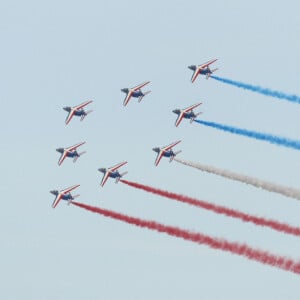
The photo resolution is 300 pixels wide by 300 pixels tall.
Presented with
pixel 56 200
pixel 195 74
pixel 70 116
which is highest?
pixel 195 74

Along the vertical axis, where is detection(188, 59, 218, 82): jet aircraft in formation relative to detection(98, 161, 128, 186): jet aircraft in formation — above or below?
above

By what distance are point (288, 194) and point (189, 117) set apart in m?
44.3

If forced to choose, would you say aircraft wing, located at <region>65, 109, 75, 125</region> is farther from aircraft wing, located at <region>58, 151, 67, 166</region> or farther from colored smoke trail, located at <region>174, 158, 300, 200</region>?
colored smoke trail, located at <region>174, 158, 300, 200</region>

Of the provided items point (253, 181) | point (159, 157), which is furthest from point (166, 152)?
point (253, 181)

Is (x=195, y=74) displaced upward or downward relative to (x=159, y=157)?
upward

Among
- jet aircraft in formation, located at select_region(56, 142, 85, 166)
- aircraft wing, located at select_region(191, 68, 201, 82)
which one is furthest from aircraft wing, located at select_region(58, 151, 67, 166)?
aircraft wing, located at select_region(191, 68, 201, 82)

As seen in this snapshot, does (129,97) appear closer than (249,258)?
A: No

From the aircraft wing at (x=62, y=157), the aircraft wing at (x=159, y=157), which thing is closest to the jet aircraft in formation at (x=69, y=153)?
the aircraft wing at (x=62, y=157)

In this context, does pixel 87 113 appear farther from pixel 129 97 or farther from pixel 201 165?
pixel 201 165

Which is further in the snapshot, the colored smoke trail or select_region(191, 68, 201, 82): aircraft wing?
select_region(191, 68, 201, 82): aircraft wing

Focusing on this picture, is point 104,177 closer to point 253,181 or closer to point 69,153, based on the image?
point 69,153

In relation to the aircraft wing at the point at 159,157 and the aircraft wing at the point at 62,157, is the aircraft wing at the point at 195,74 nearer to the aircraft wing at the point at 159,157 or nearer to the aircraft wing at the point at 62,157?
the aircraft wing at the point at 159,157

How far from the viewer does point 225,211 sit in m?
139

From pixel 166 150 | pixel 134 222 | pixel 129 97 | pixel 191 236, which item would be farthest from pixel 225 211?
pixel 129 97
